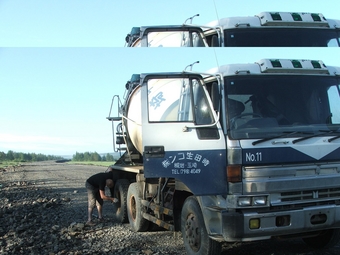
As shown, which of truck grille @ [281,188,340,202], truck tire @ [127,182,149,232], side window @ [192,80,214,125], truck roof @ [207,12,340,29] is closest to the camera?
truck grille @ [281,188,340,202]

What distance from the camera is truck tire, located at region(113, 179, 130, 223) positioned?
28.6ft

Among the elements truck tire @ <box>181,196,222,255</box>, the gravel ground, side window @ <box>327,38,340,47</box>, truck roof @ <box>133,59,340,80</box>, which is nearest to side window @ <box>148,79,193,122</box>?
truck roof @ <box>133,59,340,80</box>

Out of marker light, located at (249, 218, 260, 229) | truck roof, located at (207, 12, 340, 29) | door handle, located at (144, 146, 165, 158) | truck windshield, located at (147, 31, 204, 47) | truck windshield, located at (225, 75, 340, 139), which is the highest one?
truck roof, located at (207, 12, 340, 29)

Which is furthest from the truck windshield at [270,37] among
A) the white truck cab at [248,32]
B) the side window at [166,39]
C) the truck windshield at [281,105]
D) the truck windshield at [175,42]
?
the truck windshield at [281,105]

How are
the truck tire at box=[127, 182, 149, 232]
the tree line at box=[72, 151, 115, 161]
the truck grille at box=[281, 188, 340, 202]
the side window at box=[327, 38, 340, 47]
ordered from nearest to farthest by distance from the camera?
the truck grille at box=[281, 188, 340, 202] → the truck tire at box=[127, 182, 149, 232] → the side window at box=[327, 38, 340, 47] → the tree line at box=[72, 151, 115, 161]

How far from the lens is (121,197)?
8883 mm

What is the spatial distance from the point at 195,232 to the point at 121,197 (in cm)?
352

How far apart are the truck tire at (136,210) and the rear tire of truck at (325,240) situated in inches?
108

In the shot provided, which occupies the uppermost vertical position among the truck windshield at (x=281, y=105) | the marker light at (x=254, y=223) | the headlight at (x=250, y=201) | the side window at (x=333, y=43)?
the side window at (x=333, y=43)

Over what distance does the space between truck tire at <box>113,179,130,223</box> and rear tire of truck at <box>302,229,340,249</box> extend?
3603mm

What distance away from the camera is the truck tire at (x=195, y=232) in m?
5.39

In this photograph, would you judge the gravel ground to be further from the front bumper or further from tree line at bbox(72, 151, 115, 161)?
tree line at bbox(72, 151, 115, 161)

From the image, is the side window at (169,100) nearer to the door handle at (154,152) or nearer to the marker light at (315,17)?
the door handle at (154,152)

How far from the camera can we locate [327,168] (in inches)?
210
